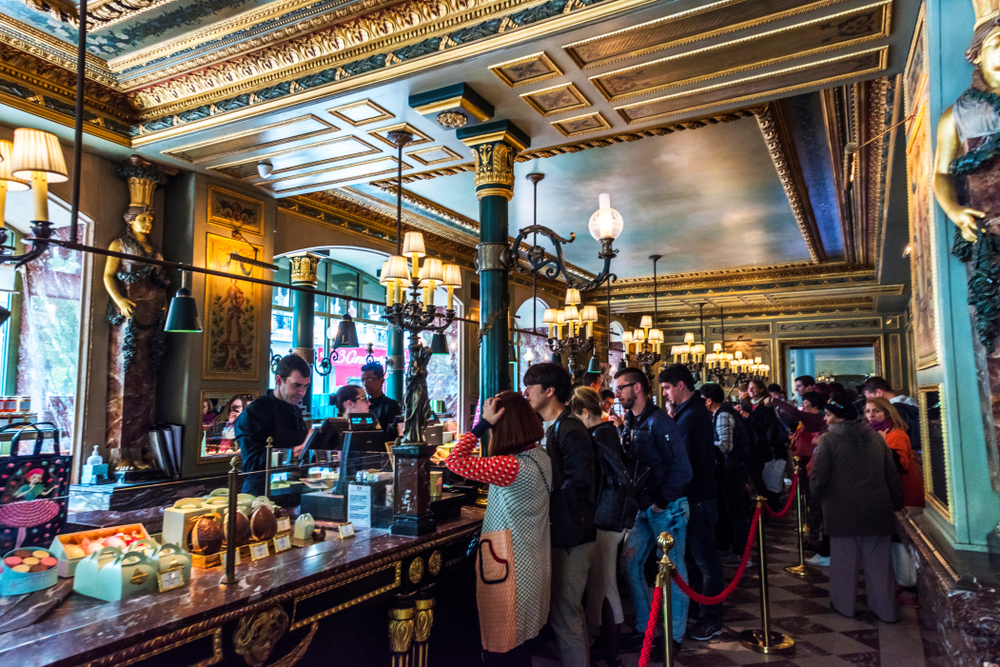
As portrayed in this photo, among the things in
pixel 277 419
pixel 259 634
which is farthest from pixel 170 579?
pixel 277 419

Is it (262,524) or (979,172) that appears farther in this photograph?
(262,524)

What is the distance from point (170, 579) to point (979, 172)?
3335 mm

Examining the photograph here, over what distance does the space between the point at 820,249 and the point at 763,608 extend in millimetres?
8779

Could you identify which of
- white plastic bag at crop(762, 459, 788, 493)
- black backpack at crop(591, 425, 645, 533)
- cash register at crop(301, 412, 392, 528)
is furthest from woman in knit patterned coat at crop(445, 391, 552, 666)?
white plastic bag at crop(762, 459, 788, 493)

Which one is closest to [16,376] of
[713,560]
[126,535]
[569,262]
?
[126,535]

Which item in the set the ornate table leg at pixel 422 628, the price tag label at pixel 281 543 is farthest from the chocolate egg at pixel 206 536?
the ornate table leg at pixel 422 628

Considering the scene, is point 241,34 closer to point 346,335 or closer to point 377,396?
point 377,396

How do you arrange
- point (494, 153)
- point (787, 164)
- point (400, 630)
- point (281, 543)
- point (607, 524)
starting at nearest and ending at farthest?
point (281, 543) < point (400, 630) < point (607, 524) < point (494, 153) < point (787, 164)

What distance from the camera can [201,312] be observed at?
613 cm

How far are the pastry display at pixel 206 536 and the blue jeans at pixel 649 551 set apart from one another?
2534 mm

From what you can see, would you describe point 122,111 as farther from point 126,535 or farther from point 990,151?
point 990,151

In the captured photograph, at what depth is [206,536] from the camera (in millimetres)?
2322

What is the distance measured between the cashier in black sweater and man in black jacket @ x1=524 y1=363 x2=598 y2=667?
1.81 m

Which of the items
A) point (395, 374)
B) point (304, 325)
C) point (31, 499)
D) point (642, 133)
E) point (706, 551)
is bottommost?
point (706, 551)
